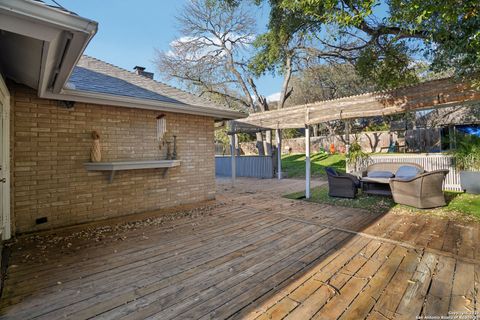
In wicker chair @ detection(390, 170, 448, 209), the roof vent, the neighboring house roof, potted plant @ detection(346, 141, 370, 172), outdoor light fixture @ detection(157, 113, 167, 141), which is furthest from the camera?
the neighboring house roof

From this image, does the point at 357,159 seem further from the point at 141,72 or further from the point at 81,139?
the point at 81,139

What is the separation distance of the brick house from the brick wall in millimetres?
16

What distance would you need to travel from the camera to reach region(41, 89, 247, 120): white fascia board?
4.43 metres

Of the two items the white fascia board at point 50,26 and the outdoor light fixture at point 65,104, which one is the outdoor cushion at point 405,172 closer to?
the white fascia board at point 50,26

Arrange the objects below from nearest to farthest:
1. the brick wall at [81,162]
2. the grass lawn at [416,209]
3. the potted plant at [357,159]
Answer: the brick wall at [81,162] → the grass lawn at [416,209] → the potted plant at [357,159]

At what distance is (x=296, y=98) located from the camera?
814 inches

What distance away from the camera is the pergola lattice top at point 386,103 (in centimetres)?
478

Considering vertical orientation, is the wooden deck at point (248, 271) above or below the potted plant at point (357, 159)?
below

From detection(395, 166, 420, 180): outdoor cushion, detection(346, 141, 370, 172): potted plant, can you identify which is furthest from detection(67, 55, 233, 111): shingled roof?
detection(346, 141, 370, 172): potted plant

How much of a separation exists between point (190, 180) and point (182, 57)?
1162 centimetres

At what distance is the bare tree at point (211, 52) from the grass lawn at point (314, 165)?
2.35 meters

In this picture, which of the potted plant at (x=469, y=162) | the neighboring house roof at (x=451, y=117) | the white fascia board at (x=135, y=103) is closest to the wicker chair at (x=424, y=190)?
the potted plant at (x=469, y=162)

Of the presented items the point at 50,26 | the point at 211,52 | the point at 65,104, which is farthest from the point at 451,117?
the point at 50,26

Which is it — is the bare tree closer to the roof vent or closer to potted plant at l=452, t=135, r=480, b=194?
Answer: the roof vent
